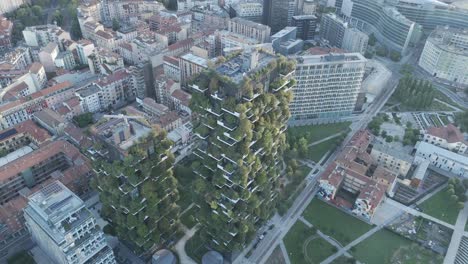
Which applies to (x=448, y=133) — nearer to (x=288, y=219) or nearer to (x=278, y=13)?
(x=288, y=219)

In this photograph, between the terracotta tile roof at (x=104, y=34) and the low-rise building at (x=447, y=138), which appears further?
the terracotta tile roof at (x=104, y=34)

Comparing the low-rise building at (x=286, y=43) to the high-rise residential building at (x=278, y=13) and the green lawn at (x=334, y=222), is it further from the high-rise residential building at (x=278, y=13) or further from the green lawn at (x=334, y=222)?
the green lawn at (x=334, y=222)

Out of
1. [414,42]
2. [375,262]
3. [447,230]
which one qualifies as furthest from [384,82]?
[375,262]

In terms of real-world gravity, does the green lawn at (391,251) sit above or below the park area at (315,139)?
below

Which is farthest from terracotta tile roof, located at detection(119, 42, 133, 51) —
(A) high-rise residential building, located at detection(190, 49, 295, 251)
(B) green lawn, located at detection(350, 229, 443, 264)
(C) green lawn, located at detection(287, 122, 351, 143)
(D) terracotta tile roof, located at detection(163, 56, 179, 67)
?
(B) green lawn, located at detection(350, 229, 443, 264)

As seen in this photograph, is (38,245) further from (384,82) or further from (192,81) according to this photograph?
(384,82)

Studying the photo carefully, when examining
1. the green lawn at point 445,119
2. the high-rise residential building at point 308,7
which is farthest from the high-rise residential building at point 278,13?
the green lawn at point 445,119

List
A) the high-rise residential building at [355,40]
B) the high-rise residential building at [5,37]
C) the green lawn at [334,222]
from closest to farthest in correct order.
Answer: the green lawn at [334,222]
the high-rise residential building at [355,40]
the high-rise residential building at [5,37]
